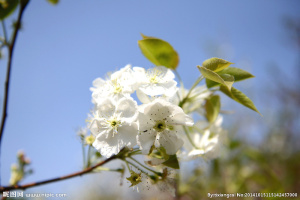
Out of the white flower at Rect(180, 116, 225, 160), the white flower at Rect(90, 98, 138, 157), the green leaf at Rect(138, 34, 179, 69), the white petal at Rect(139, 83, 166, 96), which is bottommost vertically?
the white flower at Rect(180, 116, 225, 160)

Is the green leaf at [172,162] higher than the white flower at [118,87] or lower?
lower

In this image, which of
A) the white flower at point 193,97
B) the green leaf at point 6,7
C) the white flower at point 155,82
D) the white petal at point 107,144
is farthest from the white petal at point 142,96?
the green leaf at point 6,7

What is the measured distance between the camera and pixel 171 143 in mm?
1079

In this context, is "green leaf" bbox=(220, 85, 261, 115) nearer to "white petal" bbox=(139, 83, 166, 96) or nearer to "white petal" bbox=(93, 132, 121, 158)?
"white petal" bbox=(139, 83, 166, 96)

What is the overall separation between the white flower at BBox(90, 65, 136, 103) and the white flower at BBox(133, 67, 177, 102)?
0.04 meters

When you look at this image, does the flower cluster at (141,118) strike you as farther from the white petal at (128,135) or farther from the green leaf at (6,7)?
the green leaf at (6,7)

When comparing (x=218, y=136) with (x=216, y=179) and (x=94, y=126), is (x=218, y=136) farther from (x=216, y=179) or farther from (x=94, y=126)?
(x=216, y=179)

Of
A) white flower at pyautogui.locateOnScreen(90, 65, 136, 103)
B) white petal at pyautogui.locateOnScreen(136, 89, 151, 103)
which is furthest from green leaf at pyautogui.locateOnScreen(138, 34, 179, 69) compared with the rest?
white petal at pyautogui.locateOnScreen(136, 89, 151, 103)

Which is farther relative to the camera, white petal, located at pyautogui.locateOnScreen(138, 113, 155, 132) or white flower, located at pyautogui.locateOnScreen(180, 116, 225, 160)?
white flower, located at pyautogui.locateOnScreen(180, 116, 225, 160)

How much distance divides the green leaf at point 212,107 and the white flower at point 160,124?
0.37 m

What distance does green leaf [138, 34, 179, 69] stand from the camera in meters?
1.23

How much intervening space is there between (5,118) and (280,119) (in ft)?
25.2

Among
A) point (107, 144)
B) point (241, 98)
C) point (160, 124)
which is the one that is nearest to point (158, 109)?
point (160, 124)

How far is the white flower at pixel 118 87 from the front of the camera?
116cm
